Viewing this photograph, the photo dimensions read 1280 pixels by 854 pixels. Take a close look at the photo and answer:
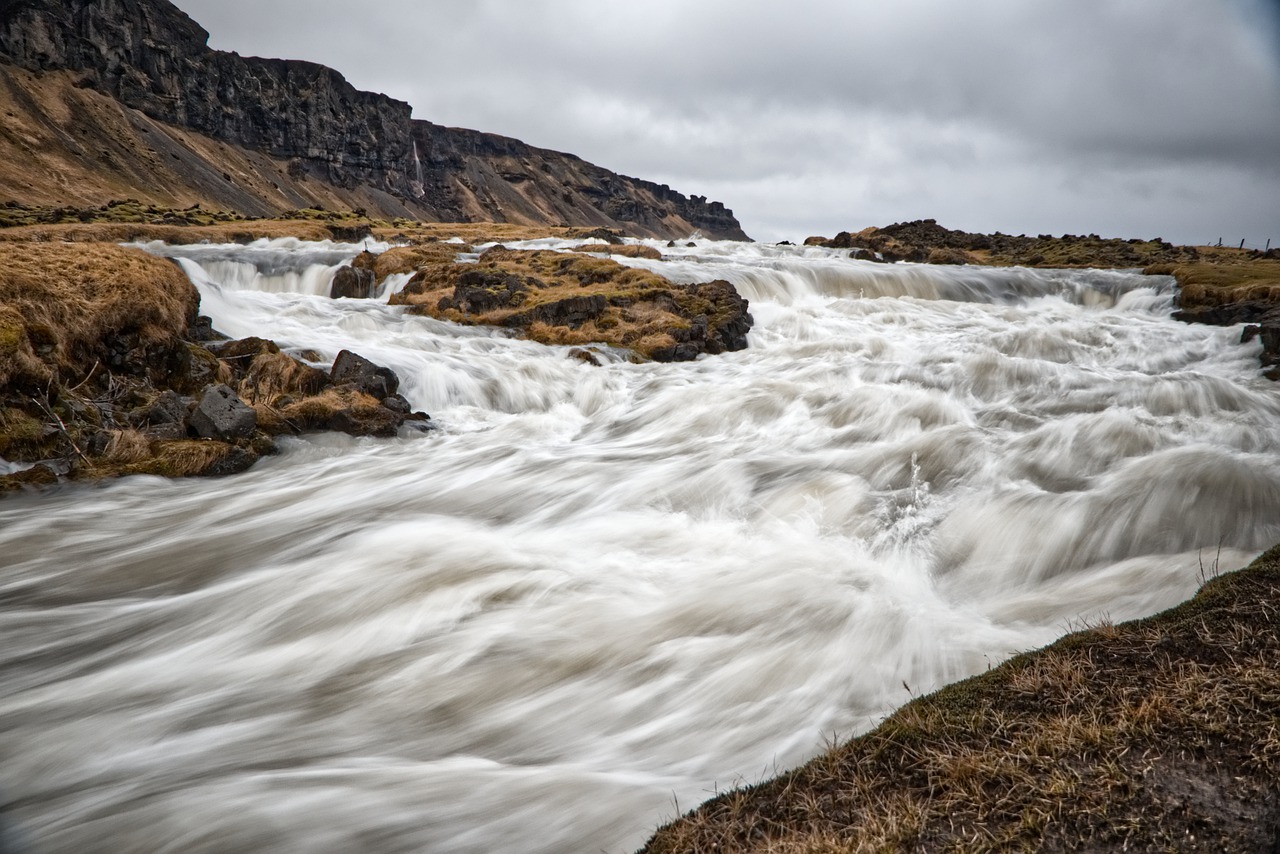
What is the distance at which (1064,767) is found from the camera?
2.57m

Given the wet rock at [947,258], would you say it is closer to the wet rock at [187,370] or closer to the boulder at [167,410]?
the wet rock at [187,370]

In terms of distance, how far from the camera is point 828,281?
30.6 m

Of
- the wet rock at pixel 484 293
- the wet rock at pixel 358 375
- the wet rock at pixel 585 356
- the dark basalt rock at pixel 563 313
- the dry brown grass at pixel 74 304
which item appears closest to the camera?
the dry brown grass at pixel 74 304

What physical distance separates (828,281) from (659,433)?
2150cm

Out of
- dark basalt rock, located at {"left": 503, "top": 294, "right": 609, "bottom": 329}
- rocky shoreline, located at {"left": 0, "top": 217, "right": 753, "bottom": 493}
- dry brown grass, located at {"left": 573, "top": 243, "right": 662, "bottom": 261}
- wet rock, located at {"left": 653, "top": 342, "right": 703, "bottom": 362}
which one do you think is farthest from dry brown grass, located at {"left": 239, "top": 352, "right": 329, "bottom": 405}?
dry brown grass, located at {"left": 573, "top": 243, "right": 662, "bottom": 261}

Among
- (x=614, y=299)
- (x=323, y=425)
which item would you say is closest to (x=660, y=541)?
(x=323, y=425)

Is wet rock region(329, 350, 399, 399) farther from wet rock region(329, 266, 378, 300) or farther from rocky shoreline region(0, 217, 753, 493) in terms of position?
wet rock region(329, 266, 378, 300)

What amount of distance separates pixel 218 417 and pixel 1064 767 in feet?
34.4

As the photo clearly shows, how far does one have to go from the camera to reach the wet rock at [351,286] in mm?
25188

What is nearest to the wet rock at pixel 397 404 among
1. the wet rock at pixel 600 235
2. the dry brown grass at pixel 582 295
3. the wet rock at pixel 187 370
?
the wet rock at pixel 187 370

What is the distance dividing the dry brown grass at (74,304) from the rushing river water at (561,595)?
2401 mm

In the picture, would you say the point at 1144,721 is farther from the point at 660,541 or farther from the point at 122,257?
the point at 122,257

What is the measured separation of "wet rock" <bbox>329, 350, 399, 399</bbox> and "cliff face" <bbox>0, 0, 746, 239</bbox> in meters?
124

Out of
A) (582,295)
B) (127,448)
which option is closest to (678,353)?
(582,295)
